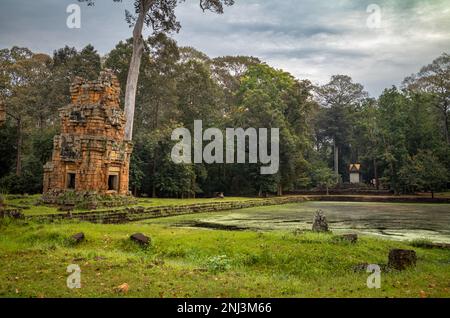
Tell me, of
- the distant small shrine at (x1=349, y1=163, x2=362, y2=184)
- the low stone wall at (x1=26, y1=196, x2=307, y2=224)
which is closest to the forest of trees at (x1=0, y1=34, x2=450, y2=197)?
the distant small shrine at (x1=349, y1=163, x2=362, y2=184)

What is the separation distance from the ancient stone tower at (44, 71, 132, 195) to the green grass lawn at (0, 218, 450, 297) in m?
6.86

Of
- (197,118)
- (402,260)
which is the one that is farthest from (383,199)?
(402,260)

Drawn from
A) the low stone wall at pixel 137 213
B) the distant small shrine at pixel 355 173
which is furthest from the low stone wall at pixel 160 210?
the distant small shrine at pixel 355 173

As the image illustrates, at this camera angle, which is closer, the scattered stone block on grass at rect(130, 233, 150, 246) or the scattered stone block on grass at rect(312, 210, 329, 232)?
the scattered stone block on grass at rect(130, 233, 150, 246)

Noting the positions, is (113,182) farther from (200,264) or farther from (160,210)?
(200,264)

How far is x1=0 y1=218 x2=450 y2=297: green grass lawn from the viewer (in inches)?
219

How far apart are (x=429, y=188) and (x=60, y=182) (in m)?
32.6

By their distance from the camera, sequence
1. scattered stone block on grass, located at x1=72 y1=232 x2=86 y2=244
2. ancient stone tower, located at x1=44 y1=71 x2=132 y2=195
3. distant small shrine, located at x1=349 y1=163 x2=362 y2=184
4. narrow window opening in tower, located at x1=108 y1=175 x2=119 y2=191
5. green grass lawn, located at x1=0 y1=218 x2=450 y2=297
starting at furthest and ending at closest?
distant small shrine, located at x1=349 y1=163 x2=362 y2=184 → narrow window opening in tower, located at x1=108 y1=175 x2=119 y2=191 → ancient stone tower, located at x1=44 y1=71 x2=132 y2=195 → scattered stone block on grass, located at x1=72 y1=232 x2=86 y2=244 → green grass lawn, located at x1=0 y1=218 x2=450 y2=297

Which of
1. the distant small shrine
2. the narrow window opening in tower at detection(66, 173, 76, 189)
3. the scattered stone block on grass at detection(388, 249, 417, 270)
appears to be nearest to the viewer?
the scattered stone block on grass at detection(388, 249, 417, 270)

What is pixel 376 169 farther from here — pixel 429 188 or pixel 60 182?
pixel 60 182

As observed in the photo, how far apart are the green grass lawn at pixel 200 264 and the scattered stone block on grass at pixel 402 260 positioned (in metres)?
0.22

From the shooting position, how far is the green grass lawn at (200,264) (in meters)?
5.57

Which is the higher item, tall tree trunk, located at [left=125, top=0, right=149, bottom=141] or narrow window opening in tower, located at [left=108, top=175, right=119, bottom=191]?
tall tree trunk, located at [left=125, top=0, right=149, bottom=141]

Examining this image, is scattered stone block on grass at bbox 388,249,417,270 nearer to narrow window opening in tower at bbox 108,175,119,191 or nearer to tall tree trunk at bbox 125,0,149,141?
narrow window opening in tower at bbox 108,175,119,191
